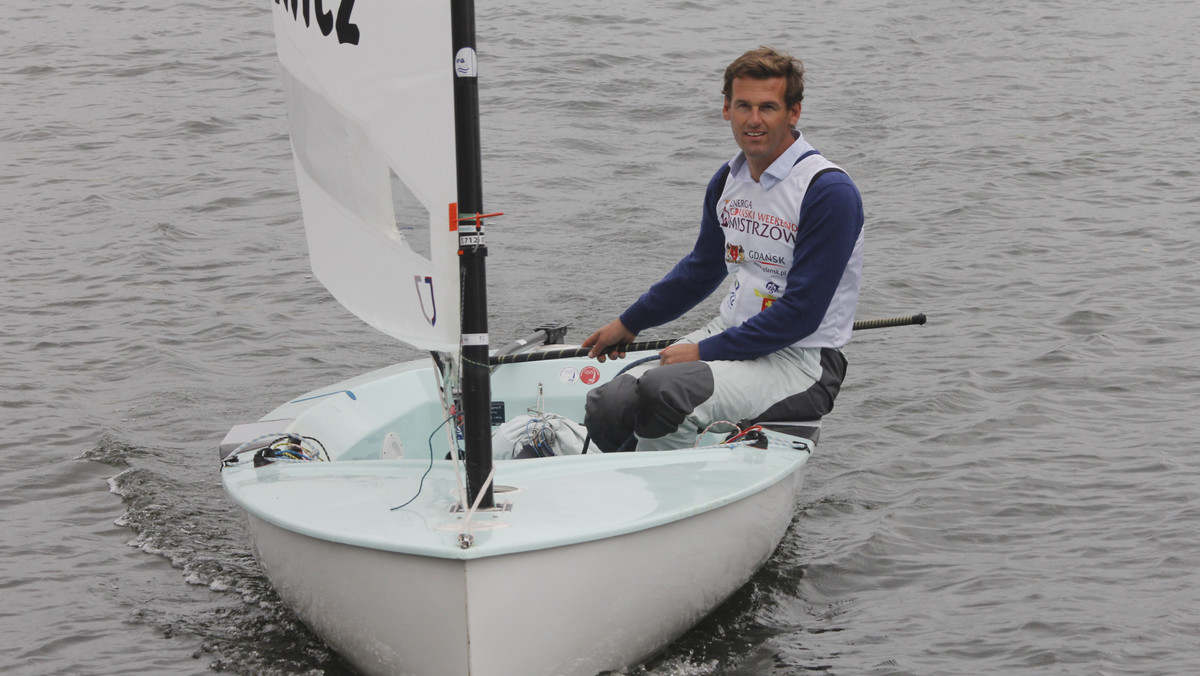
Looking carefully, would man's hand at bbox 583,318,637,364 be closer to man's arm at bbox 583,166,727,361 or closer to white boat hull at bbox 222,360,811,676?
man's arm at bbox 583,166,727,361

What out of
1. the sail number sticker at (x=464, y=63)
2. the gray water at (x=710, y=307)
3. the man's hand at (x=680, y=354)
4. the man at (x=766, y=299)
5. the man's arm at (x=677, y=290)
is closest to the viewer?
the sail number sticker at (x=464, y=63)

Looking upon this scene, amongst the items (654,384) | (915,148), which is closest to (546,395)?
(654,384)

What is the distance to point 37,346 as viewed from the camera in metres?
5.36

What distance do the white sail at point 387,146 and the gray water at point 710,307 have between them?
1014 millimetres

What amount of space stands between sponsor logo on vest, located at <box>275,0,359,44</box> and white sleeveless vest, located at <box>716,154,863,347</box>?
121 centimetres

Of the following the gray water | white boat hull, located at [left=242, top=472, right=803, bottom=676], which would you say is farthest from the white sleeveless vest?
the gray water

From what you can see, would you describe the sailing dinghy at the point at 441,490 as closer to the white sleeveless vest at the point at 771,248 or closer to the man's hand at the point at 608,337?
the white sleeveless vest at the point at 771,248

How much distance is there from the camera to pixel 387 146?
92.5 inches

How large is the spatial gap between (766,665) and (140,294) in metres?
4.20

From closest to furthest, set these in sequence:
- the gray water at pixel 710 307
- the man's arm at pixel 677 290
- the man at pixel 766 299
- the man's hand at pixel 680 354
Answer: the man at pixel 766 299, the man's hand at pixel 680 354, the gray water at pixel 710 307, the man's arm at pixel 677 290

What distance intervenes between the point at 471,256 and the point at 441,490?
1.76 feet

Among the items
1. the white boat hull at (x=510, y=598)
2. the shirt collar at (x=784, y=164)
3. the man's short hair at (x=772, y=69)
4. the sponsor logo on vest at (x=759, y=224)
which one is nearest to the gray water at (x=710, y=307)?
the white boat hull at (x=510, y=598)

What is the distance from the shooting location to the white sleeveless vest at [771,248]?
3059 mm

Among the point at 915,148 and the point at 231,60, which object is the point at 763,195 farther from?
the point at 231,60
